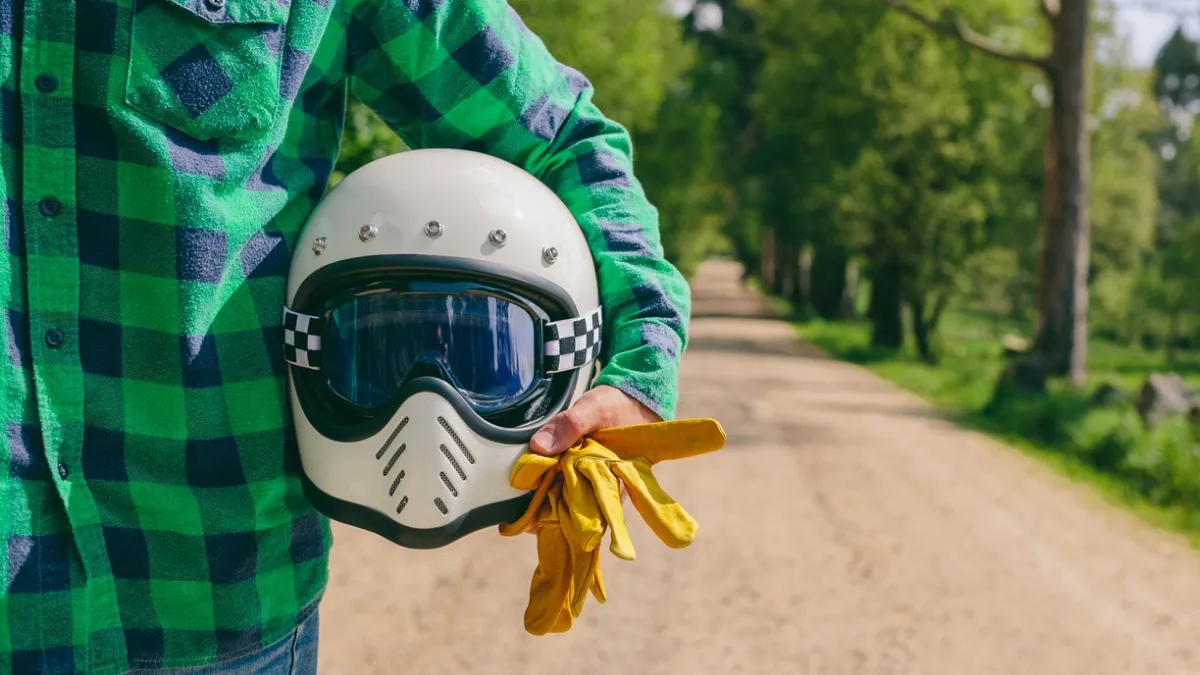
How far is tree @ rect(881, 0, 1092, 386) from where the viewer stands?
1290cm

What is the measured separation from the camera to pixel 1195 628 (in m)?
5.00

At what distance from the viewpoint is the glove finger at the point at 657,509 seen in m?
1.39

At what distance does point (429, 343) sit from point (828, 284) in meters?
25.4

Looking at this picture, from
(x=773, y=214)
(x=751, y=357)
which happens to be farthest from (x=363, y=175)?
(x=773, y=214)

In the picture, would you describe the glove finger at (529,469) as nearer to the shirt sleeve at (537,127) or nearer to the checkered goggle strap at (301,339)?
the shirt sleeve at (537,127)

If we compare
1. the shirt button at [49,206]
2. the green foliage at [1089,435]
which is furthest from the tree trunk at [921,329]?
the shirt button at [49,206]

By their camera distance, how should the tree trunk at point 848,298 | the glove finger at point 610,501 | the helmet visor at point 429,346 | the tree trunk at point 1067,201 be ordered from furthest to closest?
the tree trunk at point 848,298 < the tree trunk at point 1067,201 < the helmet visor at point 429,346 < the glove finger at point 610,501

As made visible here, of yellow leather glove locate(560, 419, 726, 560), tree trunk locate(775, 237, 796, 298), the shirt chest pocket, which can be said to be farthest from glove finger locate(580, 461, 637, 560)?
tree trunk locate(775, 237, 796, 298)

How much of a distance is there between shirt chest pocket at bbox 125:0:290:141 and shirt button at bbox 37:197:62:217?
0.14 m

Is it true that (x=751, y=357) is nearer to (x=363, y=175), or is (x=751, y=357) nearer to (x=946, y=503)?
(x=946, y=503)

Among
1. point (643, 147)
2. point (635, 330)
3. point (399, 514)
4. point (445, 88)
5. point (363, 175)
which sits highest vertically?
point (643, 147)

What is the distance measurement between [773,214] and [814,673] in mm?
21619

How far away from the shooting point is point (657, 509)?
4.60ft

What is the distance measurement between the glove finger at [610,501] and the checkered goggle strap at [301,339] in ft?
1.21
